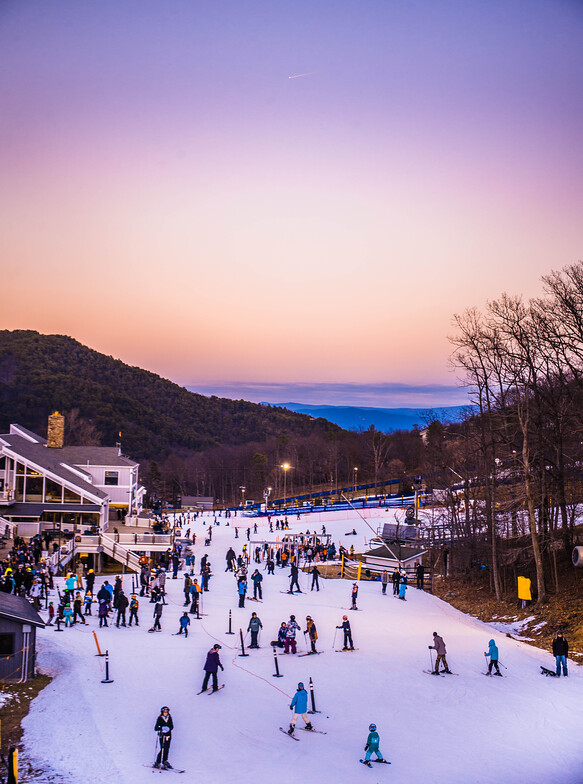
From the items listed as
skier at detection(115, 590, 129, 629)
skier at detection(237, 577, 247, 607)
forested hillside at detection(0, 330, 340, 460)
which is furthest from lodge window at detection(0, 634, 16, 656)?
forested hillside at detection(0, 330, 340, 460)

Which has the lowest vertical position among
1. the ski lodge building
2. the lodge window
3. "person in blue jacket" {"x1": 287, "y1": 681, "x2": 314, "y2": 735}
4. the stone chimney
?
"person in blue jacket" {"x1": 287, "y1": 681, "x2": 314, "y2": 735}

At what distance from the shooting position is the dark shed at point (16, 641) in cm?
1491

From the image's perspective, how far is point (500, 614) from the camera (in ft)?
90.5

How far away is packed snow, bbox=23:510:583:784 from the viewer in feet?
40.1

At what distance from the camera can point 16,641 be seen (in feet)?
49.8

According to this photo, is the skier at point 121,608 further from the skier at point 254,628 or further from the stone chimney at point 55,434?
the stone chimney at point 55,434

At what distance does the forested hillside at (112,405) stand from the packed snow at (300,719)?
266 feet

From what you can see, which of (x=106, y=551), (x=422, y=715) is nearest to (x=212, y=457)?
(x=106, y=551)

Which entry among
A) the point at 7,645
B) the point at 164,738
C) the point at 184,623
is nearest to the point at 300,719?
the point at 164,738

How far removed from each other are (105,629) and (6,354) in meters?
142

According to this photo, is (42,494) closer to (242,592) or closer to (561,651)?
(242,592)

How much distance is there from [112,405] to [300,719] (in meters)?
132

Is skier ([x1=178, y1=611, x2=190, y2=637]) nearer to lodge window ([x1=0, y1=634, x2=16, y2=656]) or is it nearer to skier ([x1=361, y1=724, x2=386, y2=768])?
lodge window ([x1=0, y1=634, x2=16, y2=656])

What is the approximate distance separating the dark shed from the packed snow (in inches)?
35.1
